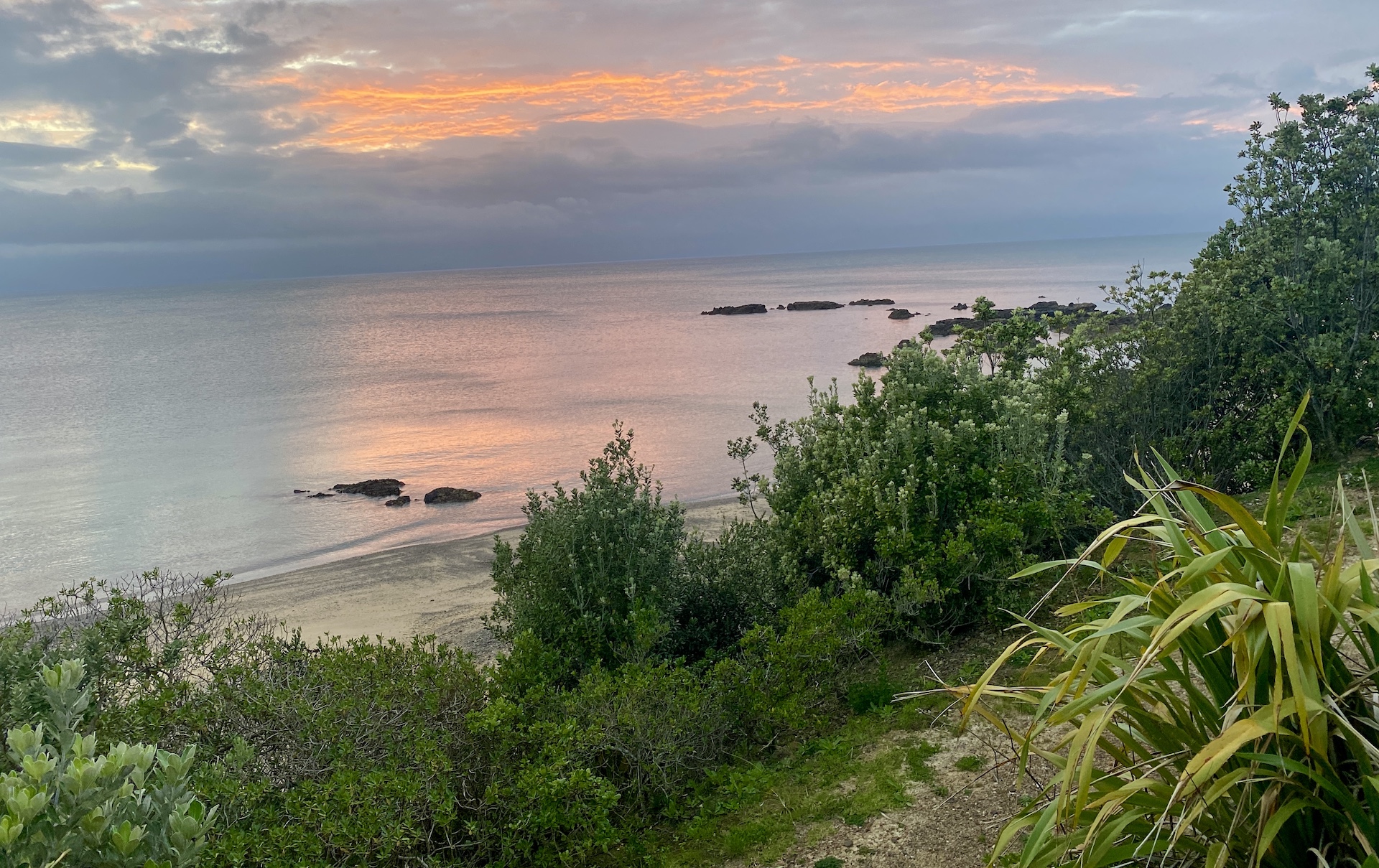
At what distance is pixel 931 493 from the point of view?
29.6 feet

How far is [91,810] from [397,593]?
12750 mm

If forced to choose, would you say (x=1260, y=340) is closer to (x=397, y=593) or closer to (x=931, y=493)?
(x=931, y=493)

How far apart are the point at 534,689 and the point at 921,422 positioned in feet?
17.1

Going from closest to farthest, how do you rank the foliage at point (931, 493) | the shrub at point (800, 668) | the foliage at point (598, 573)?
the shrub at point (800, 668) → the foliage at point (931, 493) → the foliage at point (598, 573)

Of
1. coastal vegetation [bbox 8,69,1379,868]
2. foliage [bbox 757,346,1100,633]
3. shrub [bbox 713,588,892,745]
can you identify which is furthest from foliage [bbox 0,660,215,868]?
foliage [bbox 757,346,1100,633]

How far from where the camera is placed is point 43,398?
47438 mm

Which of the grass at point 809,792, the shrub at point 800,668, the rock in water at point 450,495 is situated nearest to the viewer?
the grass at point 809,792

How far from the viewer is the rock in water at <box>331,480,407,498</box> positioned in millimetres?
23703

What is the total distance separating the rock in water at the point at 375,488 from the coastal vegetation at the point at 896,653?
11603 millimetres

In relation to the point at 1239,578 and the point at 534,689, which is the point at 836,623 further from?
the point at 1239,578

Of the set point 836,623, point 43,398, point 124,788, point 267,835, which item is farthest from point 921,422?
point 43,398

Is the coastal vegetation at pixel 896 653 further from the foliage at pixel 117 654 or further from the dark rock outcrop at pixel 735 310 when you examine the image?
the dark rock outcrop at pixel 735 310

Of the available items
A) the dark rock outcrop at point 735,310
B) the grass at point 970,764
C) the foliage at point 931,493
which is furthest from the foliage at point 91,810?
the dark rock outcrop at point 735,310

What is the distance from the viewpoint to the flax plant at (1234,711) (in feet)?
10.0
